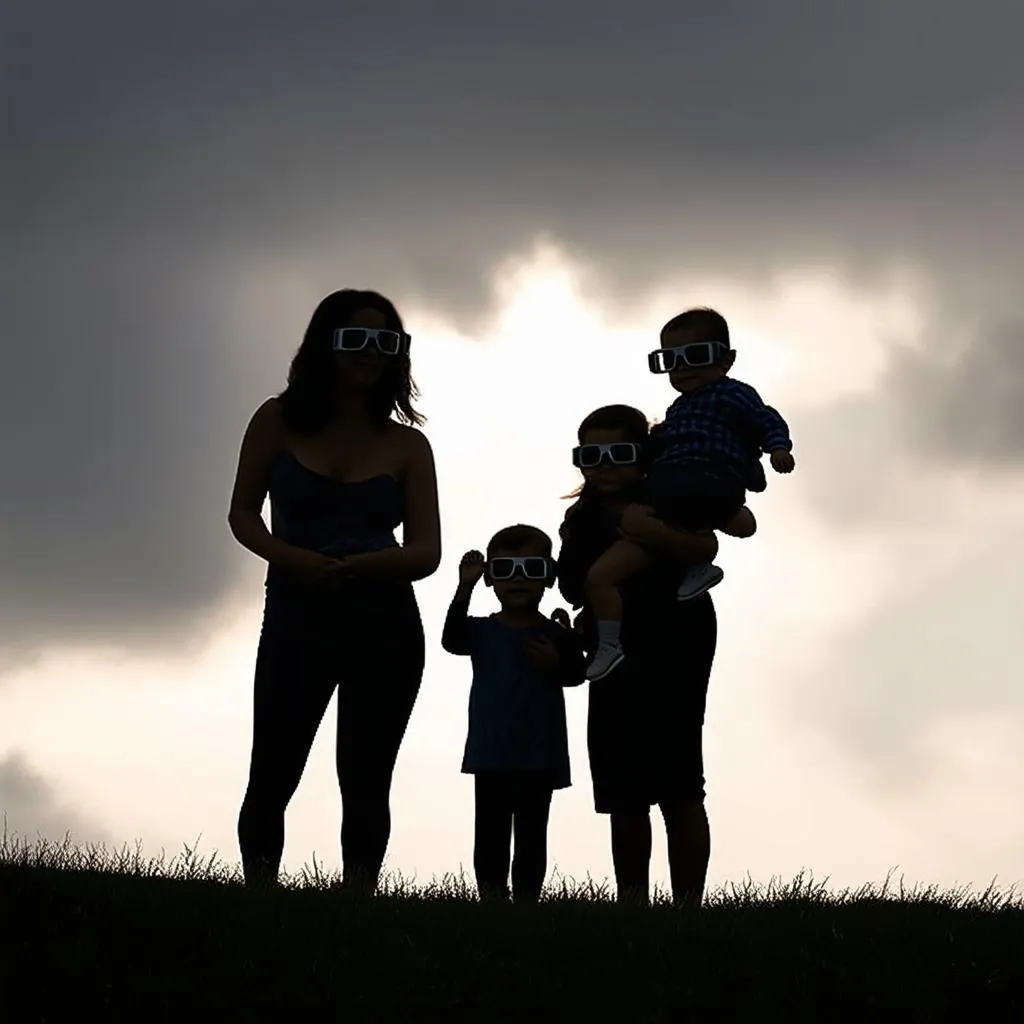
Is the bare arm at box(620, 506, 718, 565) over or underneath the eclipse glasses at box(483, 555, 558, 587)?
underneath

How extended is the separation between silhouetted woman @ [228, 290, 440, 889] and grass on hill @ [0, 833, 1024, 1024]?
0.53m

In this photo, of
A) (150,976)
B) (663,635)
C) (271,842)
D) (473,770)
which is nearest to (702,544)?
(663,635)

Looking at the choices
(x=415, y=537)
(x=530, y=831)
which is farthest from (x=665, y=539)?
(x=530, y=831)

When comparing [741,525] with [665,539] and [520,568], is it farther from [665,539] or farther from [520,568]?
[520,568]

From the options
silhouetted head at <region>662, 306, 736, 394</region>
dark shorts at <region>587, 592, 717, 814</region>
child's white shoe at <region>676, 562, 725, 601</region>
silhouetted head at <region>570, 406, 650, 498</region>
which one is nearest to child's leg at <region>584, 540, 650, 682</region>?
dark shorts at <region>587, 592, 717, 814</region>

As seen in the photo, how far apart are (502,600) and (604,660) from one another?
4.49 feet

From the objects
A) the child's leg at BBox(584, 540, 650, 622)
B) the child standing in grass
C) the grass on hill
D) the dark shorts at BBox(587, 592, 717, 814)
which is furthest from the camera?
the child standing in grass

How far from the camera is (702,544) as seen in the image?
10977 millimetres

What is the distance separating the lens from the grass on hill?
9.02 metres

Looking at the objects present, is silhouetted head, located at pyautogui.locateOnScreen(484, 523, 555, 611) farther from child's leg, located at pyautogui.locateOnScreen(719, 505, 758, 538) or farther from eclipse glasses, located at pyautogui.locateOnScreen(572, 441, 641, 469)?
child's leg, located at pyautogui.locateOnScreen(719, 505, 758, 538)

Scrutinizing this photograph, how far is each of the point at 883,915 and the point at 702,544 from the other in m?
2.21

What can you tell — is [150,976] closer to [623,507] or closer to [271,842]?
[271,842]

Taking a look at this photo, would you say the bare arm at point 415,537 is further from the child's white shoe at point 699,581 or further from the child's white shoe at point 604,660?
the child's white shoe at point 699,581

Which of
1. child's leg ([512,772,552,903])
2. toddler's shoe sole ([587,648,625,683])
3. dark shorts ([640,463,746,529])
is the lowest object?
child's leg ([512,772,552,903])
